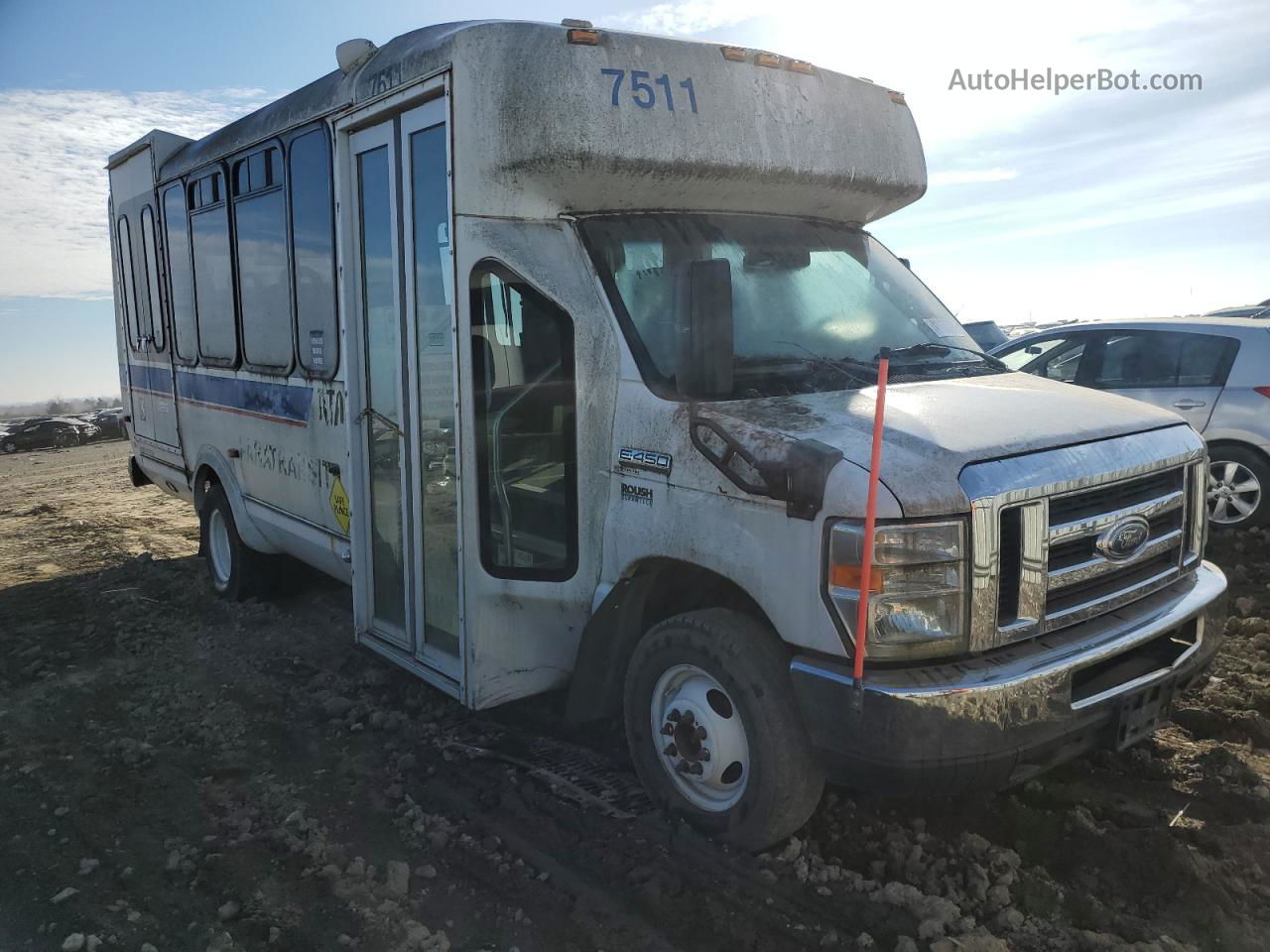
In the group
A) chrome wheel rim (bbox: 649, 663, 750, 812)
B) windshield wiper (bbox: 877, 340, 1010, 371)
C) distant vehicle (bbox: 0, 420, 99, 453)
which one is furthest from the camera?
distant vehicle (bbox: 0, 420, 99, 453)

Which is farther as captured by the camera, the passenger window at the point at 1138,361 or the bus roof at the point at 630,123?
the passenger window at the point at 1138,361

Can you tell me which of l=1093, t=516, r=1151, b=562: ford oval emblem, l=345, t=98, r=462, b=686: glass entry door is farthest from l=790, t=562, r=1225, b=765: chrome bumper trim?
l=345, t=98, r=462, b=686: glass entry door

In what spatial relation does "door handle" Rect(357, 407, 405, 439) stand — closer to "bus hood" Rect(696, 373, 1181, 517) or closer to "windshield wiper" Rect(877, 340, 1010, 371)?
"bus hood" Rect(696, 373, 1181, 517)

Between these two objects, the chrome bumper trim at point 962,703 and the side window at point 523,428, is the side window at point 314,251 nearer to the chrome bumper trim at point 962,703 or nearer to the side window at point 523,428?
the side window at point 523,428

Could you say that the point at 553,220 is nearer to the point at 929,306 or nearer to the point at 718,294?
the point at 718,294

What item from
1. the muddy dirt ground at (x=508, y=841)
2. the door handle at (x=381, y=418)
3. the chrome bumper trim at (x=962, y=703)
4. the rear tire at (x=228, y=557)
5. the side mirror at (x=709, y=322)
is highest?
the side mirror at (x=709, y=322)

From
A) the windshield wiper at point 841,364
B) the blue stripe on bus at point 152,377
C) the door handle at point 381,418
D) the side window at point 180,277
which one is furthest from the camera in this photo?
the blue stripe on bus at point 152,377

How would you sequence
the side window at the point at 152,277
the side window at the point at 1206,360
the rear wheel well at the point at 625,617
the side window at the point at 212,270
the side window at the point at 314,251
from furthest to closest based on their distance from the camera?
the side window at the point at 152,277
the side window at the point at 1206,360
the side window at the point at 212,270
the side window at the point at 314,251
the rear wheel well at the point at 625,617

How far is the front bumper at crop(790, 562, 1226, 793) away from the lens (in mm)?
2961

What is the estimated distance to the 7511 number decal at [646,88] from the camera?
393 centimetres

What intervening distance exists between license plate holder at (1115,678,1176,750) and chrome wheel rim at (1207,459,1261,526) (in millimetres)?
4459

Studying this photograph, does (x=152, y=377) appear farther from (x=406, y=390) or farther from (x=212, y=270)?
(x=406, y=390)

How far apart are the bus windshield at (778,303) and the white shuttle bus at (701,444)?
0.02 m

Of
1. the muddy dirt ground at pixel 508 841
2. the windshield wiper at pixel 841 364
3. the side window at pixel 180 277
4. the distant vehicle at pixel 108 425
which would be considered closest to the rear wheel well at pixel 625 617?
the muddy dirt ground at pixel 508 841
